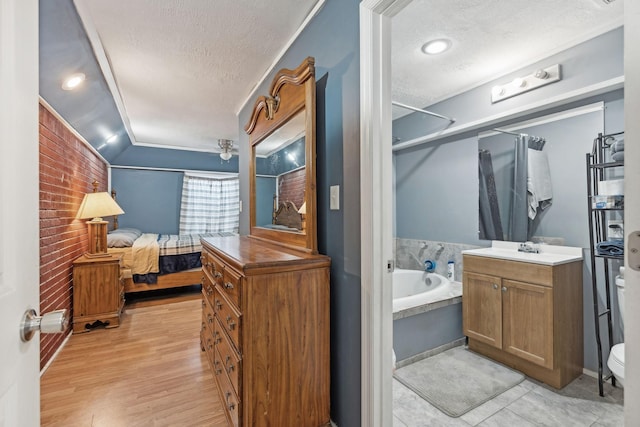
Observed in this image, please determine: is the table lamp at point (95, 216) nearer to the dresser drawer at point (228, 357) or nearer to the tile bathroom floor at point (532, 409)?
the dresser drawer at point (228, 357)

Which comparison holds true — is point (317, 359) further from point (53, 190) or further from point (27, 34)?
point (53, 190)

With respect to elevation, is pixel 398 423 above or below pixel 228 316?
below

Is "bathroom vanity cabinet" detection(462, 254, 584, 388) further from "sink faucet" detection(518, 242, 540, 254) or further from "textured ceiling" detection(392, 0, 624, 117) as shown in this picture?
"textured ceiling" detection(392, 0, 624, 117)

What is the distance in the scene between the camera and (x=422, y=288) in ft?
10.6

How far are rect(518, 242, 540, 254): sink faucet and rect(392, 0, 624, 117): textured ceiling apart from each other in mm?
1444

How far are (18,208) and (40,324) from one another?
9.3 inches

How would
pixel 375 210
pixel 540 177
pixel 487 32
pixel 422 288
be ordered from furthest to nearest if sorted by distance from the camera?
pixel 422 288
pixel 540 177
pixel 487 32
pixel 375 210

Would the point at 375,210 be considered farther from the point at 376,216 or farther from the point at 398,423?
the point at 398,423

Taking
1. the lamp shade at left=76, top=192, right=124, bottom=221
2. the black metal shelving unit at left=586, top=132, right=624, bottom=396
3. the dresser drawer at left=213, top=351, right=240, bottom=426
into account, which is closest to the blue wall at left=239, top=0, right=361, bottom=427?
the dresser drawer at left=213, top=351, right=240, bottom=426

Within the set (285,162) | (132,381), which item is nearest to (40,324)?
(285,162)

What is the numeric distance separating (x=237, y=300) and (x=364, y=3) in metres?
1.49

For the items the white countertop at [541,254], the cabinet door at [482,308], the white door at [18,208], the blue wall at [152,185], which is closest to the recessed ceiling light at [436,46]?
the white countertop at [541,254]

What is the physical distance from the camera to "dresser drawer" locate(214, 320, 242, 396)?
138cm

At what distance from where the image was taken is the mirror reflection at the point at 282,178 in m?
1.84
